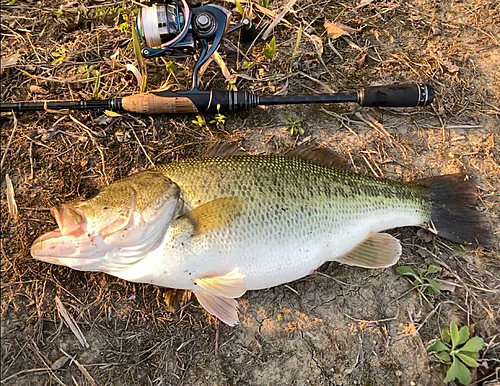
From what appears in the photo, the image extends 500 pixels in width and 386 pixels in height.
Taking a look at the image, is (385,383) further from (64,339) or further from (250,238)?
(64,339)

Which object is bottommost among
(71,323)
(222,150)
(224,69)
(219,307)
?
(71,323)

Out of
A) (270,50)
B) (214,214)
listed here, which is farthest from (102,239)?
(270,50)

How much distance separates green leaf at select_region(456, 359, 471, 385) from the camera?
2648mm

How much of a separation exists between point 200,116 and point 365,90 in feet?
3.74

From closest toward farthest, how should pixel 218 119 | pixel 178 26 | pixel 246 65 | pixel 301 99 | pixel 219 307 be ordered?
1. pixel 219 307
2. pixel 178 26
3. pixel 301 99
4. pixel 218 119
5. pixel 246 65

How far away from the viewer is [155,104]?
9.03 ft

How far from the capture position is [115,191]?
231cm

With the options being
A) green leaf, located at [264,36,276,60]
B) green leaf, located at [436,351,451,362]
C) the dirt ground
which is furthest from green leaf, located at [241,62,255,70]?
green leaf, located at [436,351,451,362]

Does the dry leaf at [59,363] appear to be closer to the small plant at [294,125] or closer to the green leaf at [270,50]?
the small plant at [294,125]

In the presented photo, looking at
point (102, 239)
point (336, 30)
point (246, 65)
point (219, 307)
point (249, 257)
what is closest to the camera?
point (102, 239)

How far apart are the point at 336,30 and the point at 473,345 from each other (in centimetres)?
239

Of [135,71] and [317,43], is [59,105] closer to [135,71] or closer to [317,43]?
[135,71]

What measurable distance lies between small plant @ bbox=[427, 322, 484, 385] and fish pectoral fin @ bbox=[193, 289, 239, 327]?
133 cm

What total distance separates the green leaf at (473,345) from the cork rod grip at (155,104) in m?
2.33
